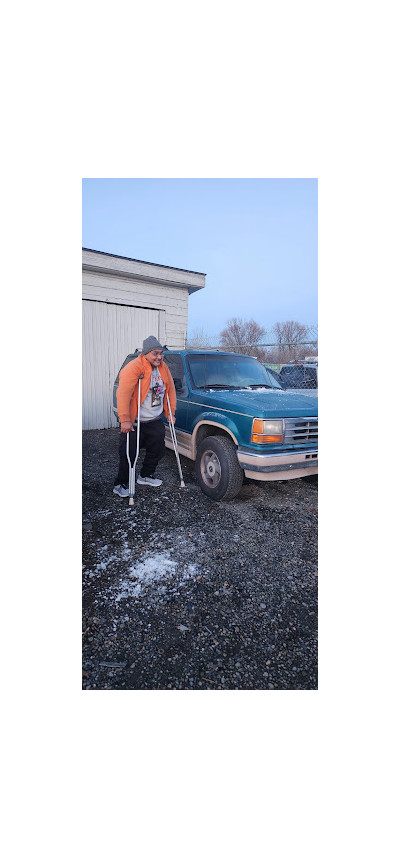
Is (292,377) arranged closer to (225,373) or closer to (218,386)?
(225,373)

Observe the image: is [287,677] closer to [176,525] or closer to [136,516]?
[176,525]

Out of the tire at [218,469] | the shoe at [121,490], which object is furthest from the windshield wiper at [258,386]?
the shoe at [121,490]

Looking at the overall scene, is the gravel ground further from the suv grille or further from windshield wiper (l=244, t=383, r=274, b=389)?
windshield wiper (l=244, t=383, r=274, b=389)

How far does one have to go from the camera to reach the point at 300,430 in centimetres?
352

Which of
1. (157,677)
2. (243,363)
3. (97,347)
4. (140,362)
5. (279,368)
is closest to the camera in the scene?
(157,677)

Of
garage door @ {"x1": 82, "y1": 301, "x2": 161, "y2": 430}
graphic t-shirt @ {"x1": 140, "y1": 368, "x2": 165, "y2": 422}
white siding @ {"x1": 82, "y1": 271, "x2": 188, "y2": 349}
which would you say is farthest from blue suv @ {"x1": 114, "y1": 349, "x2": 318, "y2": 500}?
white siding @ {"x1": 82, "y1": 271, "x2": 188, "y2": 349}

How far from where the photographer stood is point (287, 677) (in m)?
1.79

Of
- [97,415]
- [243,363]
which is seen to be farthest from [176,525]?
[97,415]

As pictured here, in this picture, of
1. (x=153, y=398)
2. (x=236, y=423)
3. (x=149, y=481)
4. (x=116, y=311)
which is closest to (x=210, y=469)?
(x=236, y=423)

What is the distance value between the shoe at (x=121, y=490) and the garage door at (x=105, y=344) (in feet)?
10.0

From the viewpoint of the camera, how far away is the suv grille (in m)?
3.46

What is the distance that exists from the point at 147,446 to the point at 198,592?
7.04ft

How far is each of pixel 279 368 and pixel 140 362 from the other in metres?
6.17

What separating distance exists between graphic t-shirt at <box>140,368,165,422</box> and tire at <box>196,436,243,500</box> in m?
0.71
